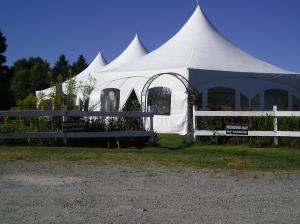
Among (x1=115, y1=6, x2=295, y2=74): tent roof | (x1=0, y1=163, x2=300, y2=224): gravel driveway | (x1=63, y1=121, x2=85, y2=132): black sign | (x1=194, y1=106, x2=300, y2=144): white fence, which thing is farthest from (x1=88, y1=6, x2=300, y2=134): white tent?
(x1=0, y1=163, x2=300, y2=224): gravel driveway

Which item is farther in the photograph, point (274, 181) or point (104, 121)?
point (104, 121)

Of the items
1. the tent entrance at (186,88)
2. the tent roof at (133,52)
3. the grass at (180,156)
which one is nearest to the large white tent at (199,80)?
the tent entrance at (186,88)

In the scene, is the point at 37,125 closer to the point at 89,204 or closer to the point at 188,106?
the point at 188,106

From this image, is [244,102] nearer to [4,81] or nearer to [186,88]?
[186,88]

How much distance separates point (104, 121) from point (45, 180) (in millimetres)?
7713

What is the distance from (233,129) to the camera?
15031 millimetres

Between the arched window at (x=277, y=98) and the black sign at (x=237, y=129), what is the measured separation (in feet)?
27.6

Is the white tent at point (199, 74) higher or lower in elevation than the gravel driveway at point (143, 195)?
higher

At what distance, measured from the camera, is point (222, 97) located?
72.2 feet

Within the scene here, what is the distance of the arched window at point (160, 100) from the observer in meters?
21.2

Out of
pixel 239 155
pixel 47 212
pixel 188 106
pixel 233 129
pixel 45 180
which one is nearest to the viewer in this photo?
pixel 47 212

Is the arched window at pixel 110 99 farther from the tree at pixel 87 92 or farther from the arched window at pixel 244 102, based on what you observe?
the arched window at pixel 244 102

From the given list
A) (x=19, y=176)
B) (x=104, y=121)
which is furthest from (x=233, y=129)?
(x=19, y=176)

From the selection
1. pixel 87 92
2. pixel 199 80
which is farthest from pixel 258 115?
pixel 87 92
